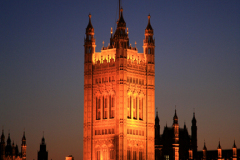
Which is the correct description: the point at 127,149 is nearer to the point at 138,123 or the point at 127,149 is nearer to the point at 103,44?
the point at 138,123

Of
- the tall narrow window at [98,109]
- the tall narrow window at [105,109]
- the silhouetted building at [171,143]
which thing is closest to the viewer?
the tall narrow window at [105,109]

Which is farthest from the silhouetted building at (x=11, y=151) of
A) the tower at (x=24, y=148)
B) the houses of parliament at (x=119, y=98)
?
the houses of parliament at (x=119, y=98)

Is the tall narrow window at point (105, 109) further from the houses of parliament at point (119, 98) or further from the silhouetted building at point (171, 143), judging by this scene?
the silhouetted building at point (171, 143)

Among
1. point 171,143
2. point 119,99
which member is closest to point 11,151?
A: point 171,143

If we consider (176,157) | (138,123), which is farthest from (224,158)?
(138,123)

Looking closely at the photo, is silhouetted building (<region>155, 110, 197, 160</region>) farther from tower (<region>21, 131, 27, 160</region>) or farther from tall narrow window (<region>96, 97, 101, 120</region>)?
tower (<region>21, 131, 27, 160</region>)

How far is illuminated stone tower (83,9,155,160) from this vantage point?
12419cm

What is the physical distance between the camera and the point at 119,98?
124m

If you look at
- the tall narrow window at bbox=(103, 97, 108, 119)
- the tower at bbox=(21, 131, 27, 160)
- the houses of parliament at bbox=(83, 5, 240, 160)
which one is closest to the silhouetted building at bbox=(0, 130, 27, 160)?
the tower at bbox=(21, 131, 27, 160)

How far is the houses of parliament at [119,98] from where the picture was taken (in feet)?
408

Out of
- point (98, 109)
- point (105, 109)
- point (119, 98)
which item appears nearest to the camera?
point (119, 98)

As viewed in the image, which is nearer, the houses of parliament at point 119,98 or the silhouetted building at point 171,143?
the houses of parliament at point 119,98

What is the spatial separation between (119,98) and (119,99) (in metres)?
0.18

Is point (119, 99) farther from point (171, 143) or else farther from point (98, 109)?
point (171, 143)
